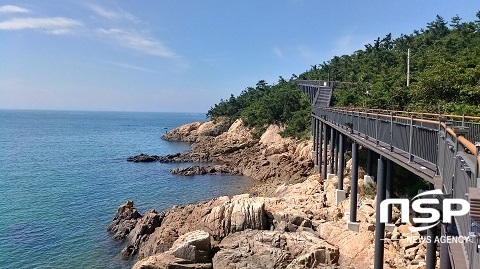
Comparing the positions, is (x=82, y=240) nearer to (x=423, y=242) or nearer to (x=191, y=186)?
(x=191, y=186)

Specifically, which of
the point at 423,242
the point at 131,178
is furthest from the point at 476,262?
the point at 131,178

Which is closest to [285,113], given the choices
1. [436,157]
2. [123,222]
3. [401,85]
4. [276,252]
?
[401,85]

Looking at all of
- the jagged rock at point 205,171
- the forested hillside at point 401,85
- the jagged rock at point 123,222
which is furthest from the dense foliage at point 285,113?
→ the jagged rock at point 123,222

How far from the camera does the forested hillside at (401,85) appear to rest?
73.6 ft

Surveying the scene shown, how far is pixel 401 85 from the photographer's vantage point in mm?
32125

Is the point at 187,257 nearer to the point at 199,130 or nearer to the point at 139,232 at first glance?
the point at 139,232

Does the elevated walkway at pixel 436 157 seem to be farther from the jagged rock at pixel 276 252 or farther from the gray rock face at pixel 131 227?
the gray rock face at pixel 131 227

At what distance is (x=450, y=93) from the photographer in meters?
22.9

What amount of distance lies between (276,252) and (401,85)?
23844 mm

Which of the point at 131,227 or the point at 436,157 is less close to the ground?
the point at 436,157

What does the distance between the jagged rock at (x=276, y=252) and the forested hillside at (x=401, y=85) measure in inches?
389

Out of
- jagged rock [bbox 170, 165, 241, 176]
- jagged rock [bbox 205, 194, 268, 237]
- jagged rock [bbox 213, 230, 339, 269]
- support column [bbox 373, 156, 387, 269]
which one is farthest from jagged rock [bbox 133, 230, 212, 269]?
jagged rock [bbox 170, 165, 241, 176]

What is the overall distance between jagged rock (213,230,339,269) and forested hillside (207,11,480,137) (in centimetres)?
987

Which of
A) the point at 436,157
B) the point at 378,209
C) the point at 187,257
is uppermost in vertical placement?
the point at 436,157
